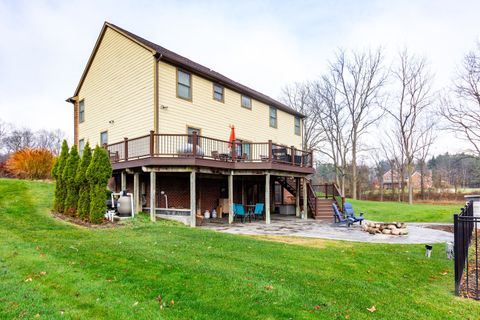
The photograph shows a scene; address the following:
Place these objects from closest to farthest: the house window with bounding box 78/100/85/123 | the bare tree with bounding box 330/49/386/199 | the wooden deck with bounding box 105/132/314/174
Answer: the wooden deck with bounding box 105/132/314/174, the house window with bounding box 78/100/85/123, the bare tree with bounding box 330/49/386/199

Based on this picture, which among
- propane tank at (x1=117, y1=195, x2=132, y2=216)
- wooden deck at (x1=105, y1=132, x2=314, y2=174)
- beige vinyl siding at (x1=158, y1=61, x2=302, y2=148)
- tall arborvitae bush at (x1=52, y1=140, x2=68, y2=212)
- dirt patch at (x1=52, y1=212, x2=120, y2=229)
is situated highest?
beige vinyl siding at (x1=158, y1=61, x2=302, y2=148)

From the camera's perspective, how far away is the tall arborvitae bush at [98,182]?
10.4m

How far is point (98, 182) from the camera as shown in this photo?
10648 mm

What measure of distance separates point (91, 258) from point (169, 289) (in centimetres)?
230

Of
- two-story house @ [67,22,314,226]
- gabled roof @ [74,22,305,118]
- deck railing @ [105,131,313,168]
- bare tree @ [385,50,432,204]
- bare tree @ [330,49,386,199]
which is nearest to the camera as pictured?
deck railing @ [105,131,313,168]

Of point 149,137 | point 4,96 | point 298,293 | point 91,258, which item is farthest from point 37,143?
point 298,293

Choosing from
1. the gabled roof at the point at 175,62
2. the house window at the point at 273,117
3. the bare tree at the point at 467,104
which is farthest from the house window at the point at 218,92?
the bare tree at the point at 467,104

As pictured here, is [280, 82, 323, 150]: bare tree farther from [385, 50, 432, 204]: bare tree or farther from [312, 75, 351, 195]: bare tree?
[385, 50, 432, 204]: bare tree

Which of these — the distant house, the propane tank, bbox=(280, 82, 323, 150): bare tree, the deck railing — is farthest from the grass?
the distant house

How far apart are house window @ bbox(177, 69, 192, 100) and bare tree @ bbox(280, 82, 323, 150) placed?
75.5 feet

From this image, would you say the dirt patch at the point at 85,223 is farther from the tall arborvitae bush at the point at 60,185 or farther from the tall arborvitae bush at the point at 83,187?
the tall arborvitae bush at the point at 60,185

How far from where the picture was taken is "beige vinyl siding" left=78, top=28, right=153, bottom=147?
13.6 metres

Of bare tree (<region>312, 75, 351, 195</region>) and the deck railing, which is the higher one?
bare tree (<region>312, 75, 351, 195</region>)

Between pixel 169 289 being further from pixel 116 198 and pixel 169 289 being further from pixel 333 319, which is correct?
pixel 116 198
